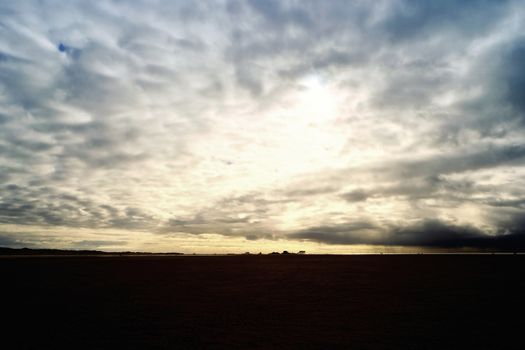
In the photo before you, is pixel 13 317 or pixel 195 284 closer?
pixel 13 317

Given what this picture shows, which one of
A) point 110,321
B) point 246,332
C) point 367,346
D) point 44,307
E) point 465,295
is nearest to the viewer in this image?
point 367,346

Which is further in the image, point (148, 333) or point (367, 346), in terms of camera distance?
point (148, 333)

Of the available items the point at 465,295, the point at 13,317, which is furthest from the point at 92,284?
the point at 465,295

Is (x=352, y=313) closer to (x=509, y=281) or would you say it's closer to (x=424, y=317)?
(x=424, y=317)

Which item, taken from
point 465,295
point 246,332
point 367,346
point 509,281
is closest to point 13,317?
point 246,332

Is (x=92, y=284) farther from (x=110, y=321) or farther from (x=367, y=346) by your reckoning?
(x=367, y=346)

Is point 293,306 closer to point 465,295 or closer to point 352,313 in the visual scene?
point 352,313

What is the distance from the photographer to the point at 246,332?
16.6 m

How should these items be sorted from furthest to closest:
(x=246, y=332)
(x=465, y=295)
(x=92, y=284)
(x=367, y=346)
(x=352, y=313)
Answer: (x=92, y=284)
(x=465, y=295)
(x=352, y=313)
(x=246, y=332)
(x=367, y=346)

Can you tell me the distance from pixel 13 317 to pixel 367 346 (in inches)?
745

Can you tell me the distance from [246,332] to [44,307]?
48.0ft

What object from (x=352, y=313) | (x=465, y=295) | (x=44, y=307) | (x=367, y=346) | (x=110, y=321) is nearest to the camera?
(x=367, y=346)

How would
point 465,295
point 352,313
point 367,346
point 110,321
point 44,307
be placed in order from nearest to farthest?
point 367,346
point 110,321
point 352,313
point 44,307
point 465,295

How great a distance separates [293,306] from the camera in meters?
23.1
